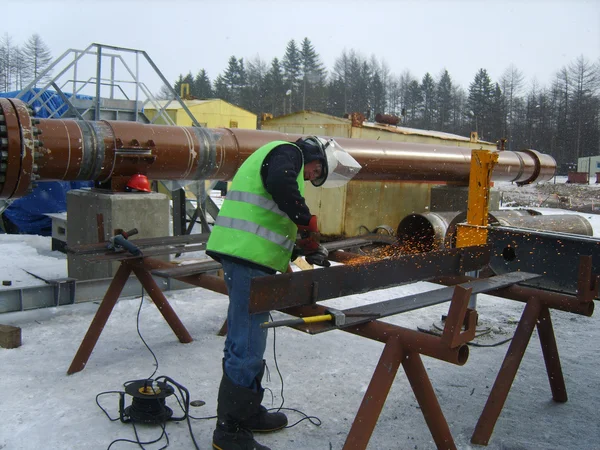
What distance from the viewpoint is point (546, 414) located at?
148 inches

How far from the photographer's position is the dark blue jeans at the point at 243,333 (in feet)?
10.2

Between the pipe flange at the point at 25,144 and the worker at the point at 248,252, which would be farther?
the pipe flange at the point at 25,144

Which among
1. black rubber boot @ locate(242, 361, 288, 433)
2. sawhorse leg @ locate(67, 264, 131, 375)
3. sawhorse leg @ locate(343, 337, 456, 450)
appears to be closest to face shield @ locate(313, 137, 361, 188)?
sawhorse leg @ locate(343, 337, 456, 450)

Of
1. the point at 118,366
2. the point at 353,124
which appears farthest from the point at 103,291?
the point at 353,124

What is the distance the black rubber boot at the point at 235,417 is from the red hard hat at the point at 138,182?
3371 millimetres

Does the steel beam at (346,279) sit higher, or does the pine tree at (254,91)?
the pine tree at (254,91)

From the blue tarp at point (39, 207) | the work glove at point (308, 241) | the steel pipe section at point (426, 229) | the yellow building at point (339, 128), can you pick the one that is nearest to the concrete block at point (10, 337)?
the work glove at point (308, 241)

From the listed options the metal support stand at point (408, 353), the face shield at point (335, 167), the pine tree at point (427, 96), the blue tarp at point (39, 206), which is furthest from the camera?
the pine tree at point (427, 96)

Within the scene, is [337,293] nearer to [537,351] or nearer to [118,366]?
[118,366]

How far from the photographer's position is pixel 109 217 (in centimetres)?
582

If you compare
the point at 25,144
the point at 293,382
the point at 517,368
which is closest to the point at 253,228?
the point at 293,382

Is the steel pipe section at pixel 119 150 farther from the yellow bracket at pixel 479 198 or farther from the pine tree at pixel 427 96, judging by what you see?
the pine tree at pixel 427 96

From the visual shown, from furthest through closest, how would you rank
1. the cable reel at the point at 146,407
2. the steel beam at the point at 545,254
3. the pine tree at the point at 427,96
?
the pine tree at the point at 427,96
the steel beam at the point at 545,254
the cable reel at the point at 146,407

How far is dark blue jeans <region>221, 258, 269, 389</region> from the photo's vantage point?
3.09 meters
